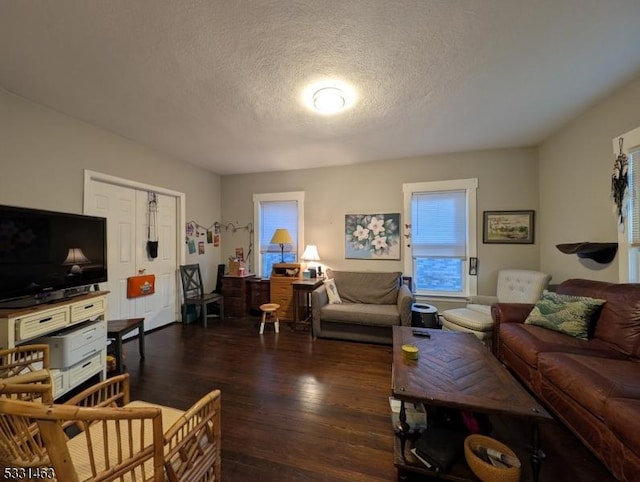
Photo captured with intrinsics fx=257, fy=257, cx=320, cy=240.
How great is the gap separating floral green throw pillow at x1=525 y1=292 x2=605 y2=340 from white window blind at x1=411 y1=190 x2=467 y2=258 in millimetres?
1504

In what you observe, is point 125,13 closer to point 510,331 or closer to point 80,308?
point 80,308

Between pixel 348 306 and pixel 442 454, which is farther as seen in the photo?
pixel 348 306

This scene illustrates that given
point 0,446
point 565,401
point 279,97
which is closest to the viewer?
point 0,446

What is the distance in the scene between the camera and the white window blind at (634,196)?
2168 millimetres

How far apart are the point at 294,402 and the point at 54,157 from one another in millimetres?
3269

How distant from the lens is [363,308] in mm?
3406

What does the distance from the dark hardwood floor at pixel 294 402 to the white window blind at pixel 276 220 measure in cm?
174

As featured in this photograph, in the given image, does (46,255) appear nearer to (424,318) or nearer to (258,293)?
(258,293)

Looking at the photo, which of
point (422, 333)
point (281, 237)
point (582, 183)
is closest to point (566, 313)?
point (422, 333)

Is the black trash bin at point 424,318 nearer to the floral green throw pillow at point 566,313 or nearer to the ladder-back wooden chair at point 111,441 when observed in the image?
the floral green throw pillow at point 566,313

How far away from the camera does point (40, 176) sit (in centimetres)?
245

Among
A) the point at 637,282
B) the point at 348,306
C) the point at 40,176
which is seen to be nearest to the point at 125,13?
the point at 40,176

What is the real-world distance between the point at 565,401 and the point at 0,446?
2839mm

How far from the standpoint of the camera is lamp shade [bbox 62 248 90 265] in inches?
89.7
